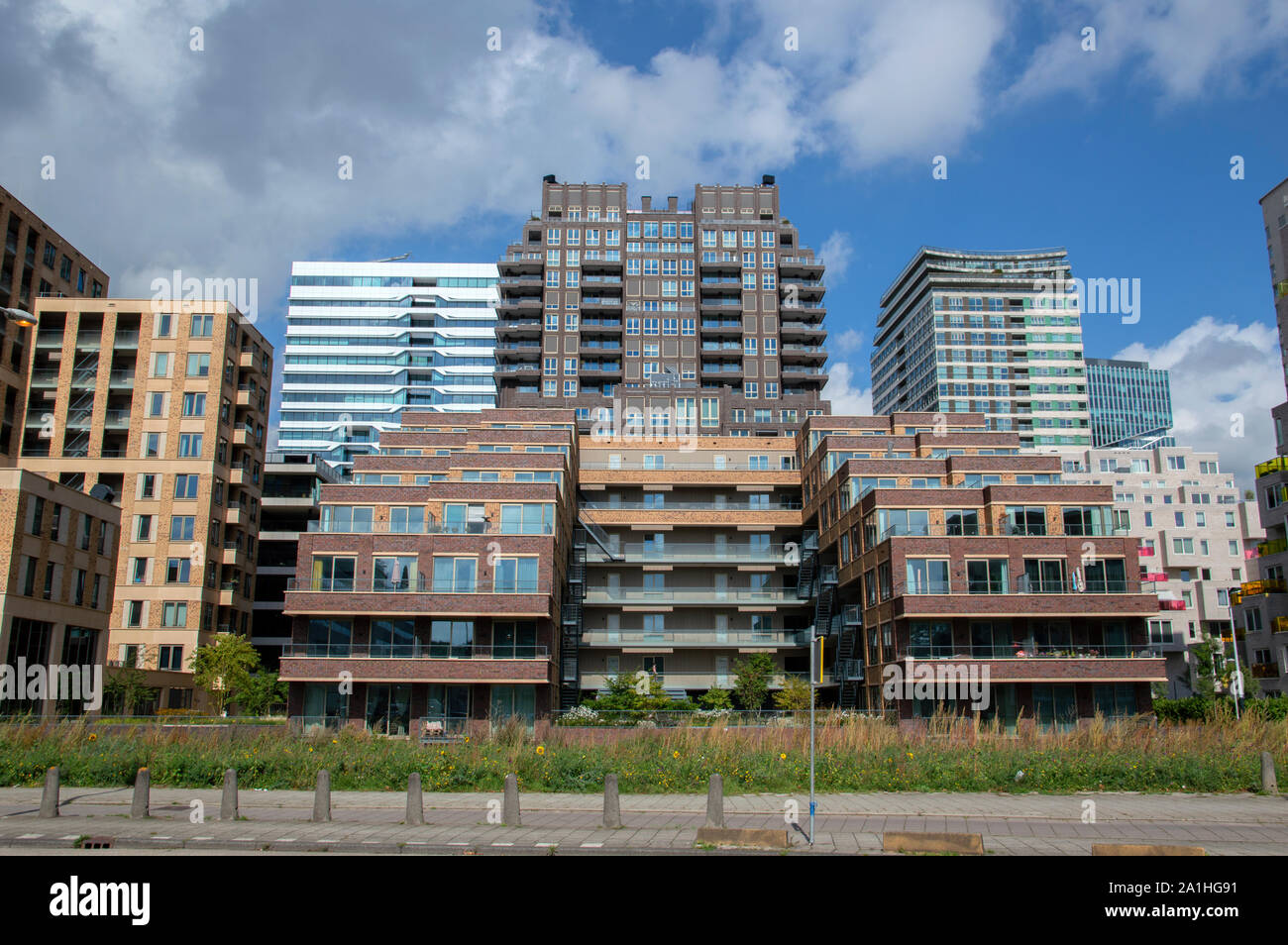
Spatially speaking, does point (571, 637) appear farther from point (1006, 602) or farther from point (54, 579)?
point (54, 579)

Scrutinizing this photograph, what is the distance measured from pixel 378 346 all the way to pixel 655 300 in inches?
1844

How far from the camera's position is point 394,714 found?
49219 millimetres

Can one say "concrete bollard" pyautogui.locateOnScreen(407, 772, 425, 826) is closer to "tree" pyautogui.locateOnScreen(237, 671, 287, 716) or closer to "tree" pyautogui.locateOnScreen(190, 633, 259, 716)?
"tree" pyautogui.locateOnScreen(237, 671, 287, 716)

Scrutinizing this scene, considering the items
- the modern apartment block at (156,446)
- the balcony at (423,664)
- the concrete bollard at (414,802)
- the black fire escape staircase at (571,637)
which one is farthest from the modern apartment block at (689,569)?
the concrete bollard at (414,802)

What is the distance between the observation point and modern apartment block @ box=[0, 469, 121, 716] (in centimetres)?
4825

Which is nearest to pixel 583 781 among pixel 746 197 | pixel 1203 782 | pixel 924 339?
pixel 1203 782

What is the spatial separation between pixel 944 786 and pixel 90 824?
734 inches

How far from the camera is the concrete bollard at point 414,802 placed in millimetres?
17766

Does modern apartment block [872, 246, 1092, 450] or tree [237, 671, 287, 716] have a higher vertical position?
modern apartment block [872, 246, 1092, 450]

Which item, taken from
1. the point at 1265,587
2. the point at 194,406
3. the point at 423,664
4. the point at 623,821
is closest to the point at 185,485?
the point at 194,406

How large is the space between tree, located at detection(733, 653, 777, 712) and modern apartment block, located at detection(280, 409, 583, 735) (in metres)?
13.9

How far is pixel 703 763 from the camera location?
79.8ft

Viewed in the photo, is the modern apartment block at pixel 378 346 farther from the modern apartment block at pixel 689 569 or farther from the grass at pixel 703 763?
the grass at pixel 703 763

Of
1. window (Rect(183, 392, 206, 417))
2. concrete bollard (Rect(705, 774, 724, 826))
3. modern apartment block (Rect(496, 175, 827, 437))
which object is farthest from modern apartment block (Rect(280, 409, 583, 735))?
modern apartment block (Rect(496, 175, 827, 437))
